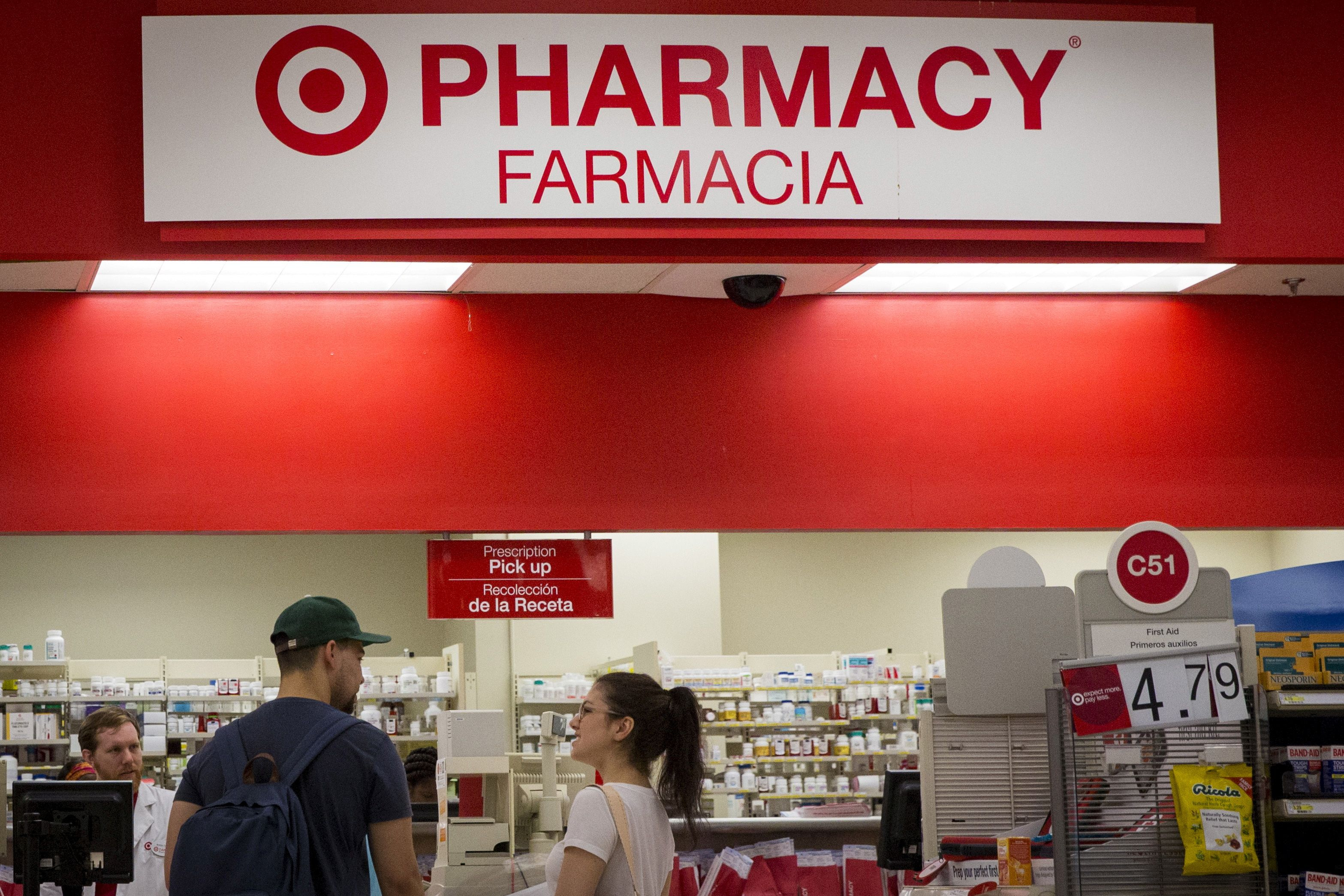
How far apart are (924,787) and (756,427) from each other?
1.88 meters

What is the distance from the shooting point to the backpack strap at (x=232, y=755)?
2.74m

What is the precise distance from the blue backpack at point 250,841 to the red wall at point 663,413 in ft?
10.2

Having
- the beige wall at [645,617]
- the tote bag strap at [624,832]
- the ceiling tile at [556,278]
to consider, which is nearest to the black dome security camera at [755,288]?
the ceiling tile at [556,278]

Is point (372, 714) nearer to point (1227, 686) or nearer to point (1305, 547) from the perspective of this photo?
point (1227, 686)

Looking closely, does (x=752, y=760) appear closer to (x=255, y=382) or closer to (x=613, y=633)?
(x=613, y=633)

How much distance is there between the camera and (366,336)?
5941mm

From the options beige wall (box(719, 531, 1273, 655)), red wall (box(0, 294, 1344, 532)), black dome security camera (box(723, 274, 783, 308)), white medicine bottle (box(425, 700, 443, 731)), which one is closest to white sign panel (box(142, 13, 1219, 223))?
black dome security camera (box(723, 274, 783, 308))

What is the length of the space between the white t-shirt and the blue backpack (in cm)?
57

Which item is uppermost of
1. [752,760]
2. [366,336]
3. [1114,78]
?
[1114,78]

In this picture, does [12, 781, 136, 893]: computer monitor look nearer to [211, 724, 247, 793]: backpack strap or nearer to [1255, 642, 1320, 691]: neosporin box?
[211, 724, 247, 793]: backpack strap

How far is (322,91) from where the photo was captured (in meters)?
4.66

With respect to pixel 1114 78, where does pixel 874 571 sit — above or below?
below

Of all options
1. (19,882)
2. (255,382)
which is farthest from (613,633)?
(19,882)

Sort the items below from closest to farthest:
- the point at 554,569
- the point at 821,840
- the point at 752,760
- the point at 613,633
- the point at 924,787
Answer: the point at 924,787 → the point at 554,569 → the point at 821,840 → the point at 752,760 → the point at 613,633
